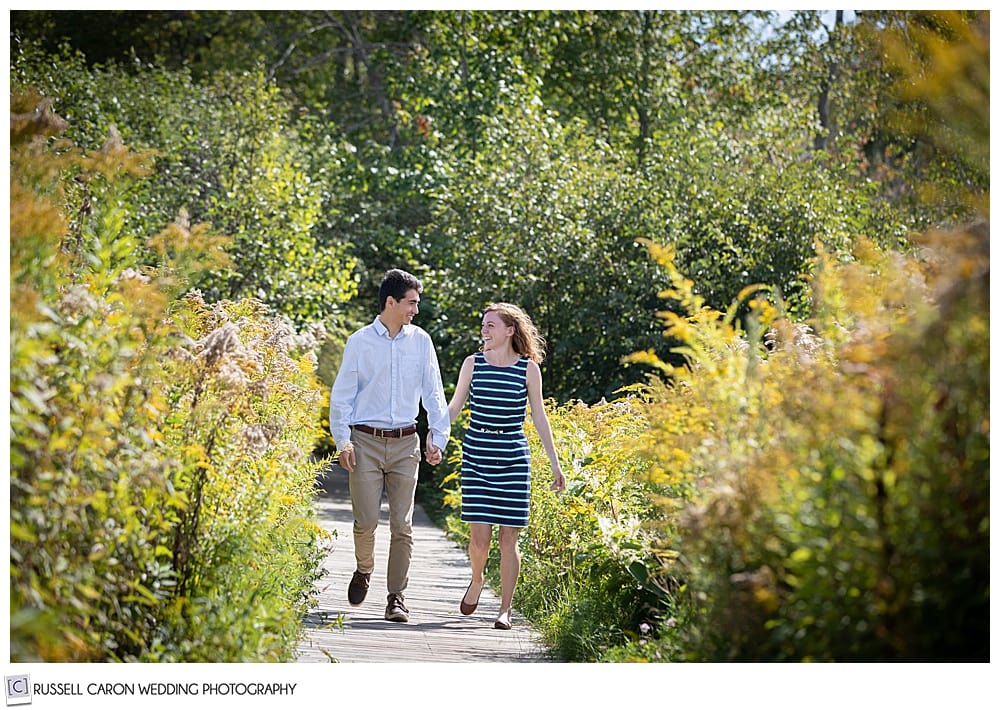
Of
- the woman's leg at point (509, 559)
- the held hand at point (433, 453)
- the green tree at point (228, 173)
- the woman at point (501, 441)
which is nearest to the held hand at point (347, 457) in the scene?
the held hand at point (433, 453)

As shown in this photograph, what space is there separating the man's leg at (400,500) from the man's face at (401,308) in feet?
1.83

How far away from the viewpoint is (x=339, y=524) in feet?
33.6

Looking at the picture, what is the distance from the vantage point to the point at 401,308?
5.44m

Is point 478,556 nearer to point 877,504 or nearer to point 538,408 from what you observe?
point 538,408

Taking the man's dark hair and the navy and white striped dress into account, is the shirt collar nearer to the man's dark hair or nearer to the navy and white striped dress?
the man's dark hair

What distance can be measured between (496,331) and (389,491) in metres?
0.93

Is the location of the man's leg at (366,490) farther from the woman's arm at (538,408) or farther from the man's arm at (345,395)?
the woman's arm at (538,408)

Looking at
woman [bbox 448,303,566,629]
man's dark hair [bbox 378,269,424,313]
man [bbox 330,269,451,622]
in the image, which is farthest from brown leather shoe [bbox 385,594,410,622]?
man's dark hair [bbox 378,269,424,313]

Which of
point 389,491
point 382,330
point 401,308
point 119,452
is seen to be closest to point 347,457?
point 389,491

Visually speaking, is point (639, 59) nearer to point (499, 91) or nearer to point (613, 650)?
point (499, 91)

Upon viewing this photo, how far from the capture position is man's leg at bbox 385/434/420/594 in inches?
215

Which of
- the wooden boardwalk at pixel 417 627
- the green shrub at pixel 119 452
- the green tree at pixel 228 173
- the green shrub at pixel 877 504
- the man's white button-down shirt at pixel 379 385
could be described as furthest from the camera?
the green tree at pixel 228 173

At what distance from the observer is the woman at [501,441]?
5328 millimetres
